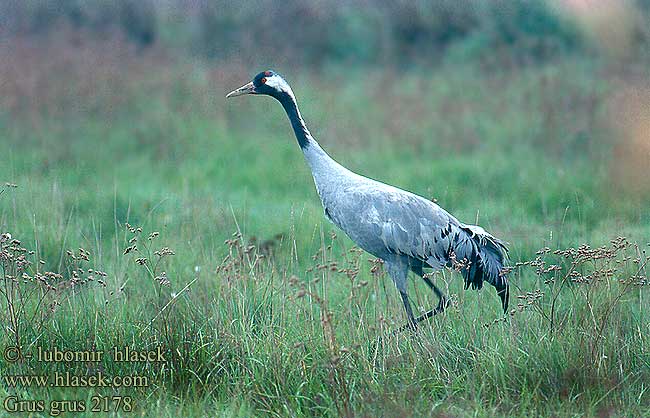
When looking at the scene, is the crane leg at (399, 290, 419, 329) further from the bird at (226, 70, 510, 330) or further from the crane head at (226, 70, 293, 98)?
the crane head at (226, 70, 293, 98)

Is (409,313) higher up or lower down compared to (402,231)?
lower down

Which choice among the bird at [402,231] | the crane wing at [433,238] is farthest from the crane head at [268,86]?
the crane wing at [433,238]

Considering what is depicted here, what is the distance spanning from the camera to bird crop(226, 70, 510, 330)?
16.3 ft

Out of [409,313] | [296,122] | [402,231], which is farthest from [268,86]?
[409,313]

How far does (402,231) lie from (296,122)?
0.91 metres

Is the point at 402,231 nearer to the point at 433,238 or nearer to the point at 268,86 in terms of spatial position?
the point at 433,238

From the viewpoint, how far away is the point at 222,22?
1107cm

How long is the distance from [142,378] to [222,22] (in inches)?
298

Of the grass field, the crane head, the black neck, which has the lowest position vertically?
the grass field

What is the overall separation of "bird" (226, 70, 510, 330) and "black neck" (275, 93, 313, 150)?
0.22 feet

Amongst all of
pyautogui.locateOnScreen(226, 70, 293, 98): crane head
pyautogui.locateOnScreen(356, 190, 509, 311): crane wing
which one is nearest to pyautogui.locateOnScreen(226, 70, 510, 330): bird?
pyautogui.locateOnScreen(356, 190, 509, 311): crane wing

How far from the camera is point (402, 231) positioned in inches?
196

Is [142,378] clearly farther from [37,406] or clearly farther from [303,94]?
[303,94]

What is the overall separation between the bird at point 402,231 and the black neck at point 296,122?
7 cm
